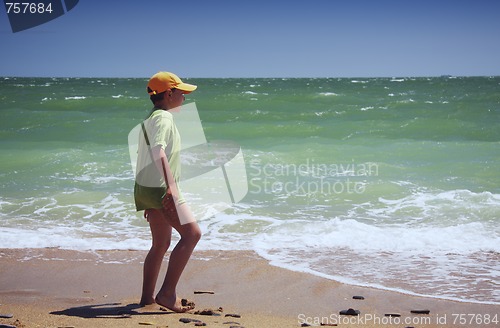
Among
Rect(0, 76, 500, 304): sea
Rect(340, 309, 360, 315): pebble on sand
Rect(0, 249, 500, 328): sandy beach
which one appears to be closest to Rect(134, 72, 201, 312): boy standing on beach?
Rect(0, 249, 500, 328): sandy beach

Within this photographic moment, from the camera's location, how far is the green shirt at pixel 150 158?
3.78m

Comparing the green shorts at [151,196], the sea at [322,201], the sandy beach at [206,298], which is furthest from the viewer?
the sea at [322,201]

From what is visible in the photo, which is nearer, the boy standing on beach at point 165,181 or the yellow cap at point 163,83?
the boy standing on beach at point 165,181

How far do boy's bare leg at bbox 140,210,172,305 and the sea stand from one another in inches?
66.4

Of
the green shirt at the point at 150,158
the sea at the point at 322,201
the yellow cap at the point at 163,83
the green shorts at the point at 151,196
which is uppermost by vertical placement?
the yellow cap at the point at 163,83

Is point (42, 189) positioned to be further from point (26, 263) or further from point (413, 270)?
point (413, 270)

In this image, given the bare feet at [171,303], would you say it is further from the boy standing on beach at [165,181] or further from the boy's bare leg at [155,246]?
the boy's bare leg at [155,246]

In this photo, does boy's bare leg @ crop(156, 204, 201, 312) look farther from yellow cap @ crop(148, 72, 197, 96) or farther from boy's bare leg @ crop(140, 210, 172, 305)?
yellow cap @ crop(148, 72, 197, 96)

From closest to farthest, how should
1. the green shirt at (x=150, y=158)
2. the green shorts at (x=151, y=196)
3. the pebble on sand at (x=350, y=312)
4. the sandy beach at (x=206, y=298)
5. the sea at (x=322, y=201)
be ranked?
the green shirt at (x=150, y=158)
the green shorts at (x=151, y=196)
the sandy beach at (x=206, y=298)
the pebble on sand at (x=350, y=312)
the sea at (x=322, y=201)

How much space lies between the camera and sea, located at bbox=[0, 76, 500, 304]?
19.1ft

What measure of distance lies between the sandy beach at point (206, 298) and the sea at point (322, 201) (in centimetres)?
30

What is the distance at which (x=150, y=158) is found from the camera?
383 cm

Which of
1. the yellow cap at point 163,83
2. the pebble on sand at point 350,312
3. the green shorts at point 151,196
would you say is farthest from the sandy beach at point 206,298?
the yellow cap at point 163,83

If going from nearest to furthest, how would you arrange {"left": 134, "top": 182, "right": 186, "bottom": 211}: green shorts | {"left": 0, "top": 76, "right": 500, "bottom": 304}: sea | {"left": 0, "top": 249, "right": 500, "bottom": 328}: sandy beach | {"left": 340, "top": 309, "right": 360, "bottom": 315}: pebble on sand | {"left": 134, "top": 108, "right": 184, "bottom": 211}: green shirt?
{"left": 134, "top": 108, "right": 184, "bottom": 211}: green shirt, {"left": 134, "top": 182, "right": 186, "bottom": 211}: green shorts, {"left": 0, "top": 249, "right": 500, "bottom": 328}: sandy beach, {"left": 340, "top": 309, "right": 360, "bottom": 315}: pebble on sand, {"left": 0, "top": 76, "right": 500, "bottom": 304}: sea
